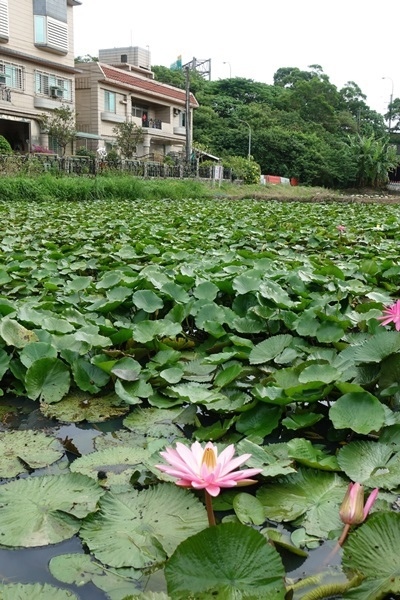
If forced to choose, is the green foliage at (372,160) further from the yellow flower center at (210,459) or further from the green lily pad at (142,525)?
the yellow flower center at (210,459)

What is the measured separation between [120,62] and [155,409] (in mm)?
34114

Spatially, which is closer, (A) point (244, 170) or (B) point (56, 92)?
(B) point (56, 92)

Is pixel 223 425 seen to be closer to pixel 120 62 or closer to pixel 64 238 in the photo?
pixel 64 238

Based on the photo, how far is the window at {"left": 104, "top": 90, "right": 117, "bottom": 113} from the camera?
2423 cm

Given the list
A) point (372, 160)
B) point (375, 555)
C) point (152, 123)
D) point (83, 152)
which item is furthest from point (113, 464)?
point (372, 160)

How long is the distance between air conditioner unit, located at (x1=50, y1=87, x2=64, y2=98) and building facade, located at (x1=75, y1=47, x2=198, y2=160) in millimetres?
1534

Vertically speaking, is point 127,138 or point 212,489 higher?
point 127,138

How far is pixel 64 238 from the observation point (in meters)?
5.10

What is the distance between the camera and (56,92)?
69.0ft

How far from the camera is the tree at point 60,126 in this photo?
19797 millimetres

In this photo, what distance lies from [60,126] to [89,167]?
468cm

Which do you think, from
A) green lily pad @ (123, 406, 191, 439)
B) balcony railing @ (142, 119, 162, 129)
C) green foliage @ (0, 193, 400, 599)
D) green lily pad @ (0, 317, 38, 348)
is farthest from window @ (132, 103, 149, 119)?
green lily pad @ (123, 406, 191, 439)

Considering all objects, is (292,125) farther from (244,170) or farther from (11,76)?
(11,76)

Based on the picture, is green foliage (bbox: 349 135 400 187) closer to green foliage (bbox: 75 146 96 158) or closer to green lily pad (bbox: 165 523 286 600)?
A: green foliage (bbox: 75 146 96 158)
